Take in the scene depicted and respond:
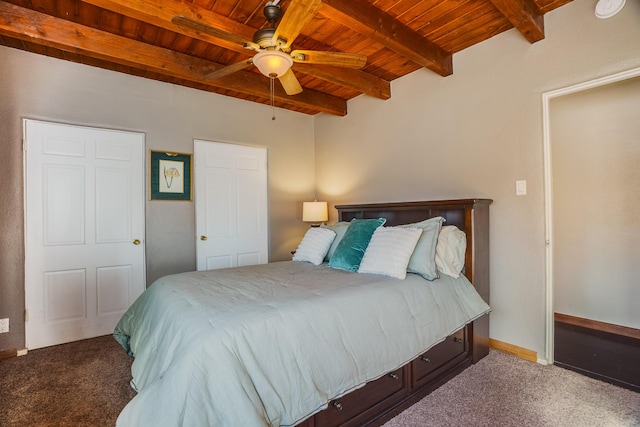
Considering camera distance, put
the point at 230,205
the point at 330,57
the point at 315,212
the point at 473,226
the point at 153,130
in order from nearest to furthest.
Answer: the point at 330,57, the point at 473,226, the point at 153,130, the point at 230,205, the point at 315,212

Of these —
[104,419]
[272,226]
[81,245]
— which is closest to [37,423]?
[104,419]

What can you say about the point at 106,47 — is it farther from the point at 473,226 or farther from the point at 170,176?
the point at 473,226

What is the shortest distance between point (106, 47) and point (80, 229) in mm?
1656

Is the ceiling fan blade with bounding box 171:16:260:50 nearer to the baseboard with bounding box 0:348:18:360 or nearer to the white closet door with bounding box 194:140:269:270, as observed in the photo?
the white closet door with bounding box 194:140:269:270

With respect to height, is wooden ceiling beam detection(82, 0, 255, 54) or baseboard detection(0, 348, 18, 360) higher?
wooden ceiling beam detection(82, 0, 255, 54)

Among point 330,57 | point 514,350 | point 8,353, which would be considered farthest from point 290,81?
point 8,353

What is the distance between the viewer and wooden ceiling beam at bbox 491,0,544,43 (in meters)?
2.04

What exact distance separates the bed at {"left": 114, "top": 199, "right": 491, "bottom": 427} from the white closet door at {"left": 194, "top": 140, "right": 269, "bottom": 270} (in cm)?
129

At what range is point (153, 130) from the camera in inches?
130

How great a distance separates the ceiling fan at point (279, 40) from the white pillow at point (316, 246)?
1.34 metres

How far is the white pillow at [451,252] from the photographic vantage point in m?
2.29

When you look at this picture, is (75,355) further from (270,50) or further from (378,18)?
(378,18)

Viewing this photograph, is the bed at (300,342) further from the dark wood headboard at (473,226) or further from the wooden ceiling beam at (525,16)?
the wooden ceiling beam at (525,16)

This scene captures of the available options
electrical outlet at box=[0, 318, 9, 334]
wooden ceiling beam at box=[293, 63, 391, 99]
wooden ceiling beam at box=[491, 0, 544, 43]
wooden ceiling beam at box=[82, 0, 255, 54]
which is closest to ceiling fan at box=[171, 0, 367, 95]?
wooden ceiling beam at box=[82, 0, 255, 54]
